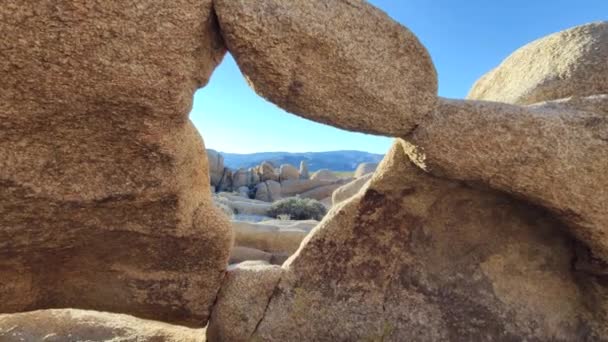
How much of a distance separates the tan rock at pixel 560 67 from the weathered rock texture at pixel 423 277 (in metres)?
0.77

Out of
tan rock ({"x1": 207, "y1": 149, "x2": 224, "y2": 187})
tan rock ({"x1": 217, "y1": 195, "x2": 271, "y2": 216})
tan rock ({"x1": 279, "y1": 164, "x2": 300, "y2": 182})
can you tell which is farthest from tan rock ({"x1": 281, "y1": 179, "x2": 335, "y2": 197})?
tan rock ({"x1": 217, "y1": 195, "x2": 271, "y2": 216})

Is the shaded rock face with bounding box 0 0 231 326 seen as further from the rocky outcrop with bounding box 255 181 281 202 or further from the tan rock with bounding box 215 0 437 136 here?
the rocky outcrop with bounding box 255 181 281 202

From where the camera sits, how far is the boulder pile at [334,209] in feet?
6.24

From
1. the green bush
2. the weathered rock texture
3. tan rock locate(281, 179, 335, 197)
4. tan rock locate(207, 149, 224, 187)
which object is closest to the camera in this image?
the weathered rock texture

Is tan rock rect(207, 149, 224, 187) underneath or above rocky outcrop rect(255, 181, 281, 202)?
above

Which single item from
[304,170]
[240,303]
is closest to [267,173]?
[304,170]

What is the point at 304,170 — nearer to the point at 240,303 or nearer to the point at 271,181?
the point at 271,181

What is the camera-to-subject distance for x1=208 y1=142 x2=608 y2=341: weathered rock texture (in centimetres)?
300

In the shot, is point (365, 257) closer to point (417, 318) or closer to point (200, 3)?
point (417, 318)

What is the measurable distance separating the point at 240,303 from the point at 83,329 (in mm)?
1470

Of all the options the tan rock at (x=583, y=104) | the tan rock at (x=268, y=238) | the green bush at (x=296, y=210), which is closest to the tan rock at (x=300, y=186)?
the green bush at (x=296, y=210)

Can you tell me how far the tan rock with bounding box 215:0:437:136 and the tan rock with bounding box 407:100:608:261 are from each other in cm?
19

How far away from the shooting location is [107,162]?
2227 millimetres

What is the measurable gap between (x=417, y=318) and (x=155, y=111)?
7.62 ft
